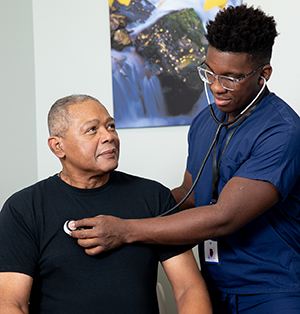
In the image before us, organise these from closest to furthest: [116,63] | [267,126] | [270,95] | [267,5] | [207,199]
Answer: [267,126]
[270,95]
[207,199]
[267,5]
[116,63]

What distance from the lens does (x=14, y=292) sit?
1.22 meters

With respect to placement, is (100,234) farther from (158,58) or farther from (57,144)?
(158,58)

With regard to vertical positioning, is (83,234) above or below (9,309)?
above

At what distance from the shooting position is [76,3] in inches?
95.0

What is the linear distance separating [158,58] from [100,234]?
1283mm

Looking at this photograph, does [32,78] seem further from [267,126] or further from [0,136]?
[267,126]

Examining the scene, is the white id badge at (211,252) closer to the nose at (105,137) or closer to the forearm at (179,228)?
the forearm at (179,228)

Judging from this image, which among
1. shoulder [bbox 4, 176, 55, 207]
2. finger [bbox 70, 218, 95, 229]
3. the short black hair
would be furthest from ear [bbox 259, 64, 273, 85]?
Answer: shoulder [bbox 4, 176, 55, 207]

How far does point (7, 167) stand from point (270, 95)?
4.96 feet

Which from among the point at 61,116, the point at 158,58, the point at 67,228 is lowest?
the point at 67,228

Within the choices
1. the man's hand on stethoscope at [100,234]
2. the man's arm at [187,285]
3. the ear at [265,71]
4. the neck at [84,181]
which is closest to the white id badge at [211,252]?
the man's arm at [187,285]

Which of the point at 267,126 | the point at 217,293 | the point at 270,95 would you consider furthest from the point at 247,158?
the point at 217,293

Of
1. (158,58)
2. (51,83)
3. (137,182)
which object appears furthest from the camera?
(51,83)

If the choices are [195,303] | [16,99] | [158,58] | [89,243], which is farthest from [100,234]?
[16,99]
